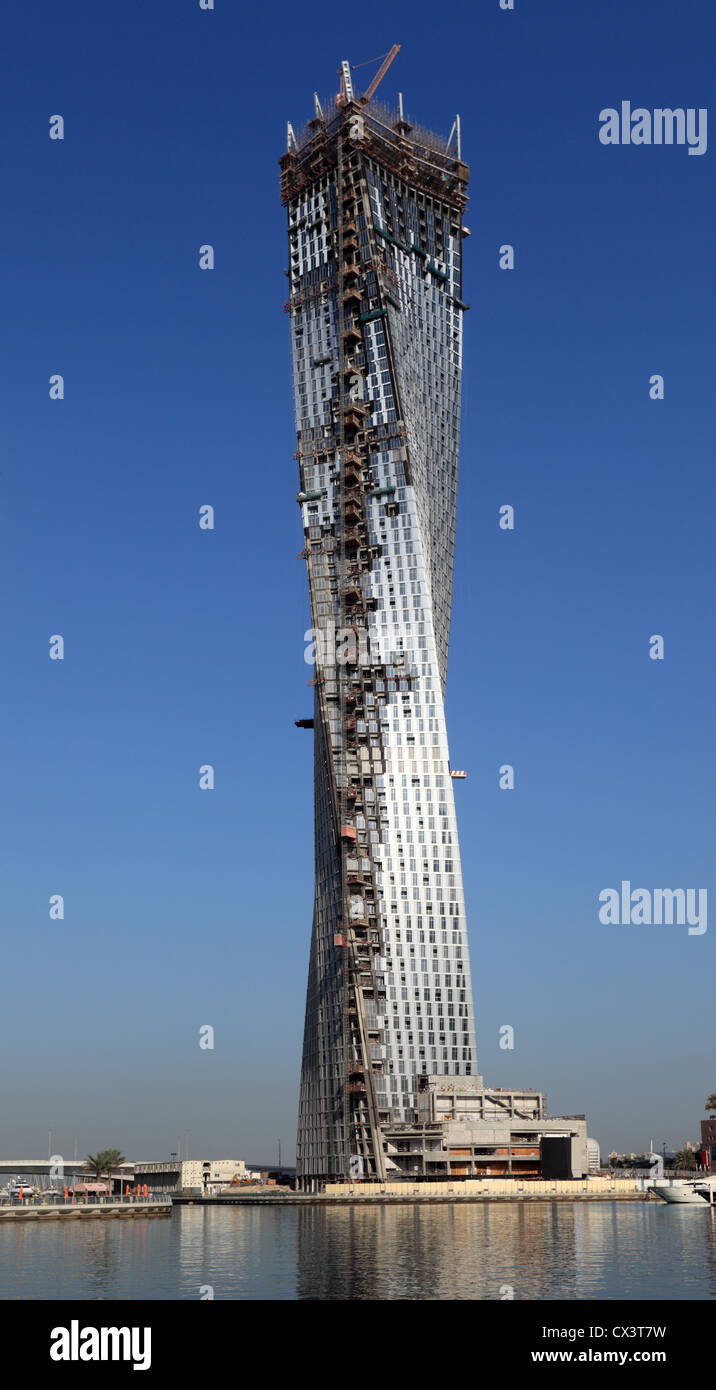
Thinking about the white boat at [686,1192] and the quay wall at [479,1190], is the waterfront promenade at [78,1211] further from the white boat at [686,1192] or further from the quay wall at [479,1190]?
the white boat at [686,1192]

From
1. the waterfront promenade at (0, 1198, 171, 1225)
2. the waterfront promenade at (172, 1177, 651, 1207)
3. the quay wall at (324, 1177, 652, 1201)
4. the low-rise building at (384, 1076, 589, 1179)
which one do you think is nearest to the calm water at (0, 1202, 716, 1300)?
the waterfront promenade at (0, 1198, 171, 1225)

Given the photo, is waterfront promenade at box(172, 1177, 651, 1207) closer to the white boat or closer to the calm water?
the white boat

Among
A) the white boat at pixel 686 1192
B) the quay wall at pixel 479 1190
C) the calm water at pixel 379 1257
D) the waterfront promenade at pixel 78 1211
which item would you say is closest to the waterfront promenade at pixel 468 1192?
the quay wall at pixel 479 1190

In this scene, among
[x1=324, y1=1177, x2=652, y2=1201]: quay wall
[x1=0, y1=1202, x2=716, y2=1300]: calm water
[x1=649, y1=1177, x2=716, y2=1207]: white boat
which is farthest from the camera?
[x1=649, y1=1177, x2=716, y2=1207]: white boat

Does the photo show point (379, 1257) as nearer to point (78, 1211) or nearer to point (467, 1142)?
point (78, 1211)

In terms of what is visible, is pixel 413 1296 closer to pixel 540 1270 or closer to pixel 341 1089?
pixel 540 1270

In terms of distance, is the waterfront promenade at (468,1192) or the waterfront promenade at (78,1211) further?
the waterfront promenade at (468,1192)

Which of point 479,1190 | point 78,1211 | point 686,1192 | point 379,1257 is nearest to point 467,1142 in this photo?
point 479,1190
